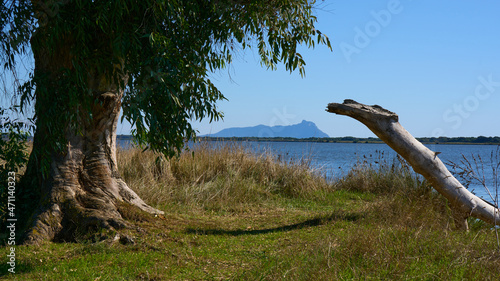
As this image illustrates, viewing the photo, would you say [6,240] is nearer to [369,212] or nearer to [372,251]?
[372,251]

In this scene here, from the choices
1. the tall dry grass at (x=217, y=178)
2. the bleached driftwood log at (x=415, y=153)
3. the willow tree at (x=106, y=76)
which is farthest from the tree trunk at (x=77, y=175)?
the bleached driftwood log at (x=415, y=153)

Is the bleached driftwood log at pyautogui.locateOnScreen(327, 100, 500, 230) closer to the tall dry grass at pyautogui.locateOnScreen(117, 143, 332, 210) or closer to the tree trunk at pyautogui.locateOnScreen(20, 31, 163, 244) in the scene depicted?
the tall dry grass at pyautogui.locateOnScreen(117, 143, 332, 210)

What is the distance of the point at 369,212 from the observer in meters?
6.52

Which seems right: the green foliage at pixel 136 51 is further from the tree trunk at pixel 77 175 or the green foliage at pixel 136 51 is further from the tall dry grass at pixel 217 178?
the tall dry grass at pixel 217 178

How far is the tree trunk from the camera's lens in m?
5.43

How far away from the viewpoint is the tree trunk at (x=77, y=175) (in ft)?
17.8

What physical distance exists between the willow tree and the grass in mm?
532

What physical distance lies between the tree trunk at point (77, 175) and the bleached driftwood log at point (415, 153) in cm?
331

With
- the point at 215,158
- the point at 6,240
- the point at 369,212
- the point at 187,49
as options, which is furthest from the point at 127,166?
the point at 369,212

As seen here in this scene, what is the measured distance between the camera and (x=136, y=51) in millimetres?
4883

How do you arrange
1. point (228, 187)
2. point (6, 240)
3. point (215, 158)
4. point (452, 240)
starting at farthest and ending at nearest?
1. point (215, 158)
2. point (228, 187)
3. point (6, 240)
4. point (452, 240)

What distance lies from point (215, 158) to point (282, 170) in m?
1.55
